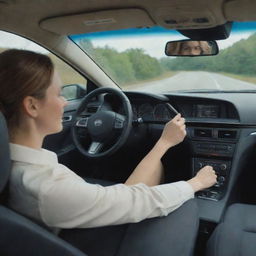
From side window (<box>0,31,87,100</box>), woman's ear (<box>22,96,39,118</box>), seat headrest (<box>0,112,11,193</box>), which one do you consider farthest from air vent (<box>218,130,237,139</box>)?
seat headrest (<box>0,112,11,193</box>)

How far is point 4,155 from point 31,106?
20 centimetres

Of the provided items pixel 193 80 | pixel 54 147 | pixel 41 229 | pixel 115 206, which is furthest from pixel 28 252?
pixel 193 80

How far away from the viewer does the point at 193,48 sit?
2.58m

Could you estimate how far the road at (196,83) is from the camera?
11.1ft

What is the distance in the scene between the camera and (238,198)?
292 cm

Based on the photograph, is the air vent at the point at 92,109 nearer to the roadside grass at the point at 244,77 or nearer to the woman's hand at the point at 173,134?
the woman's hand at the point at 173,134

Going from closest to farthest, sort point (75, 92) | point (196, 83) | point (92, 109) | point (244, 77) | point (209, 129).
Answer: point (209, 129) < point (92, 109) < point (244, 77) < point (196, 83) < point (75, 92)

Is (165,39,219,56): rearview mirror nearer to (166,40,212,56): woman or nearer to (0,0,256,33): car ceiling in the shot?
(166,40,212,56): woman

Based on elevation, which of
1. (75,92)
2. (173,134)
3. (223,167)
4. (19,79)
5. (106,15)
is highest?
(106,15)

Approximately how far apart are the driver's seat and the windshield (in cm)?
175

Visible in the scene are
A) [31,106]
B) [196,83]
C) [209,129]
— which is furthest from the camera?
[196,83]

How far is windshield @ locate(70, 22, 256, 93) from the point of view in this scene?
3.16 meters

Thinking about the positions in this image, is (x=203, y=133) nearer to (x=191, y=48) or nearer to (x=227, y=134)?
(x=227, y=134)

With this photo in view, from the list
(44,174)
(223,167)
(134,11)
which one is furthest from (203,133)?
(44,174)
